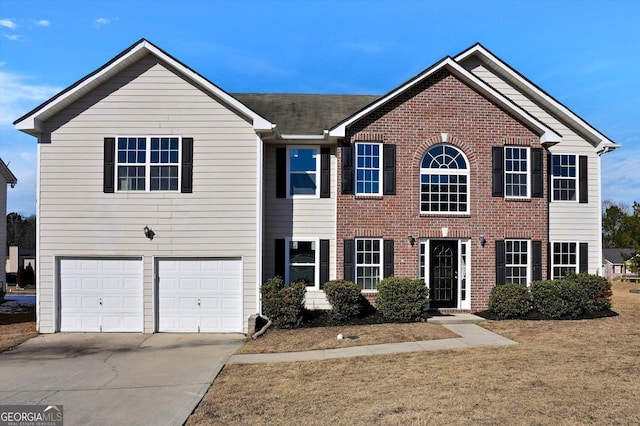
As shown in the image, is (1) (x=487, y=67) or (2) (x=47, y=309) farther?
(1) (x=487, y=67)

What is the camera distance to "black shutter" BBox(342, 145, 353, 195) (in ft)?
47.1

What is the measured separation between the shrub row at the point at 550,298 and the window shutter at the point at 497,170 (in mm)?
2900

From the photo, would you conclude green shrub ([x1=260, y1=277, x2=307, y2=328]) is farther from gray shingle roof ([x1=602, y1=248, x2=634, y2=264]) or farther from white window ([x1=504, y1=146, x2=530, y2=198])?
gray shingle roof ([x1=602, y1=248, x2=634, y2=264])

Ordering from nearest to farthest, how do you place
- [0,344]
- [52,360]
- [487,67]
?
[52,360]
[0,344]
[487,67]

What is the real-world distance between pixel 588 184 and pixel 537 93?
3.48m

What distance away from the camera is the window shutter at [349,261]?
1432 cm

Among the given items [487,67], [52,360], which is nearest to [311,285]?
[52,360]

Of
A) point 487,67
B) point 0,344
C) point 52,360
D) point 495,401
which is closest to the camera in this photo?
point 495,401

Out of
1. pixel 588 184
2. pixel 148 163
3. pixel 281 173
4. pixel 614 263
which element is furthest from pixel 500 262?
pixel 614 263

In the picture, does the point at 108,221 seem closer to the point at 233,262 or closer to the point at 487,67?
the point at 233,262

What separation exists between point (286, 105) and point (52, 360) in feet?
35.3

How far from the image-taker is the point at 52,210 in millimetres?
13367

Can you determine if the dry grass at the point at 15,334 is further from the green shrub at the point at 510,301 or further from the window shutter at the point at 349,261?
the green shrub at the point at 510,301

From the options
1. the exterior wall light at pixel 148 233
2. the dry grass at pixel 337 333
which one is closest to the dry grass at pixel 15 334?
the exterior wall light at pixel 148 233
